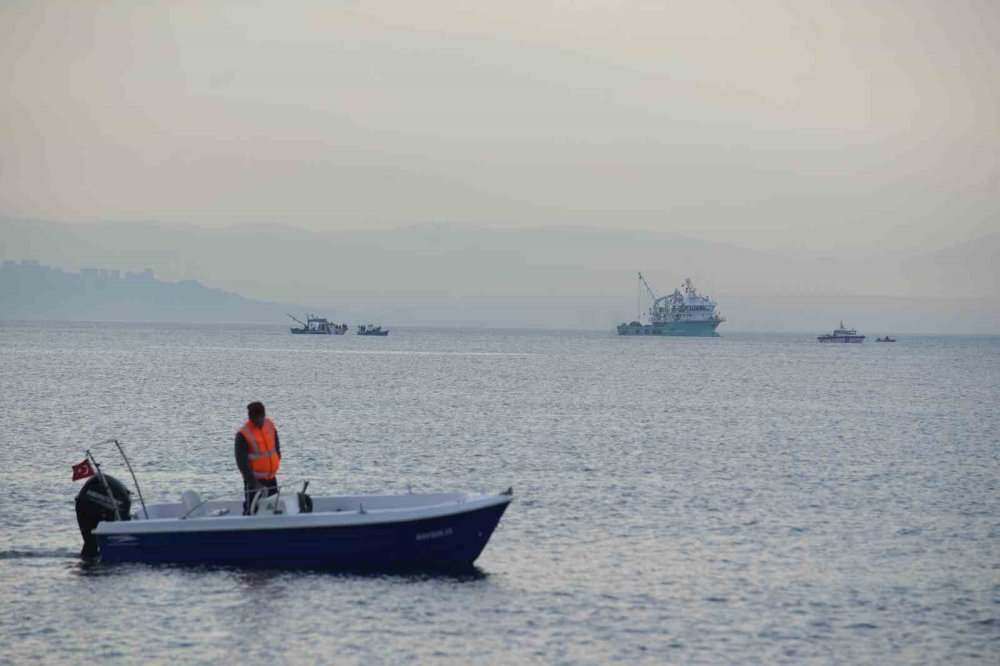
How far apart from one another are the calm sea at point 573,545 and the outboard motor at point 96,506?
29.4 inches

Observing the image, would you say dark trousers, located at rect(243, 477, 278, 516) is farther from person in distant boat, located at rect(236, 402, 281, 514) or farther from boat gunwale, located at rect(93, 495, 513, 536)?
boat gunwale, located at rect(93, 495, 513, 536)

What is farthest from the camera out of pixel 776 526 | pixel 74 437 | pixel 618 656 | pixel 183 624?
pixel 74 437

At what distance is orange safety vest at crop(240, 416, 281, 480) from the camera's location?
78.1 feet

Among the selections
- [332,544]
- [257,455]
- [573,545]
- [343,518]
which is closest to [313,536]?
[332,544]

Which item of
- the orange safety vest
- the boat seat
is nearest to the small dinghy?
the orange safety vest

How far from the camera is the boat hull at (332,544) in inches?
931

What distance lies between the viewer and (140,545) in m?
24.2

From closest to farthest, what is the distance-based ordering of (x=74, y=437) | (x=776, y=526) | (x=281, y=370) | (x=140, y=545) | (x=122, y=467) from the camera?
(x=140, y=545)
(x=776, y=526)
(x=122, y=467)
(x=74, y=437)
(x=281, y=370)

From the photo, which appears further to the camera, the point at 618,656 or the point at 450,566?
the point at 450,566

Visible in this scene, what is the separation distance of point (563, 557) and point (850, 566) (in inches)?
229

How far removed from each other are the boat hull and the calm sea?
1.27ft

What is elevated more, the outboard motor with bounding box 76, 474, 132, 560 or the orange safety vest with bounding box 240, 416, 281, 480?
the orange safety vest with bounding box 240, 416, 281, 480

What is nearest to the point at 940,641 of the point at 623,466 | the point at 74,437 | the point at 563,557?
the point at 563,557

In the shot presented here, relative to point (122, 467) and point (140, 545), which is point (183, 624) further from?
point (122, 467)
